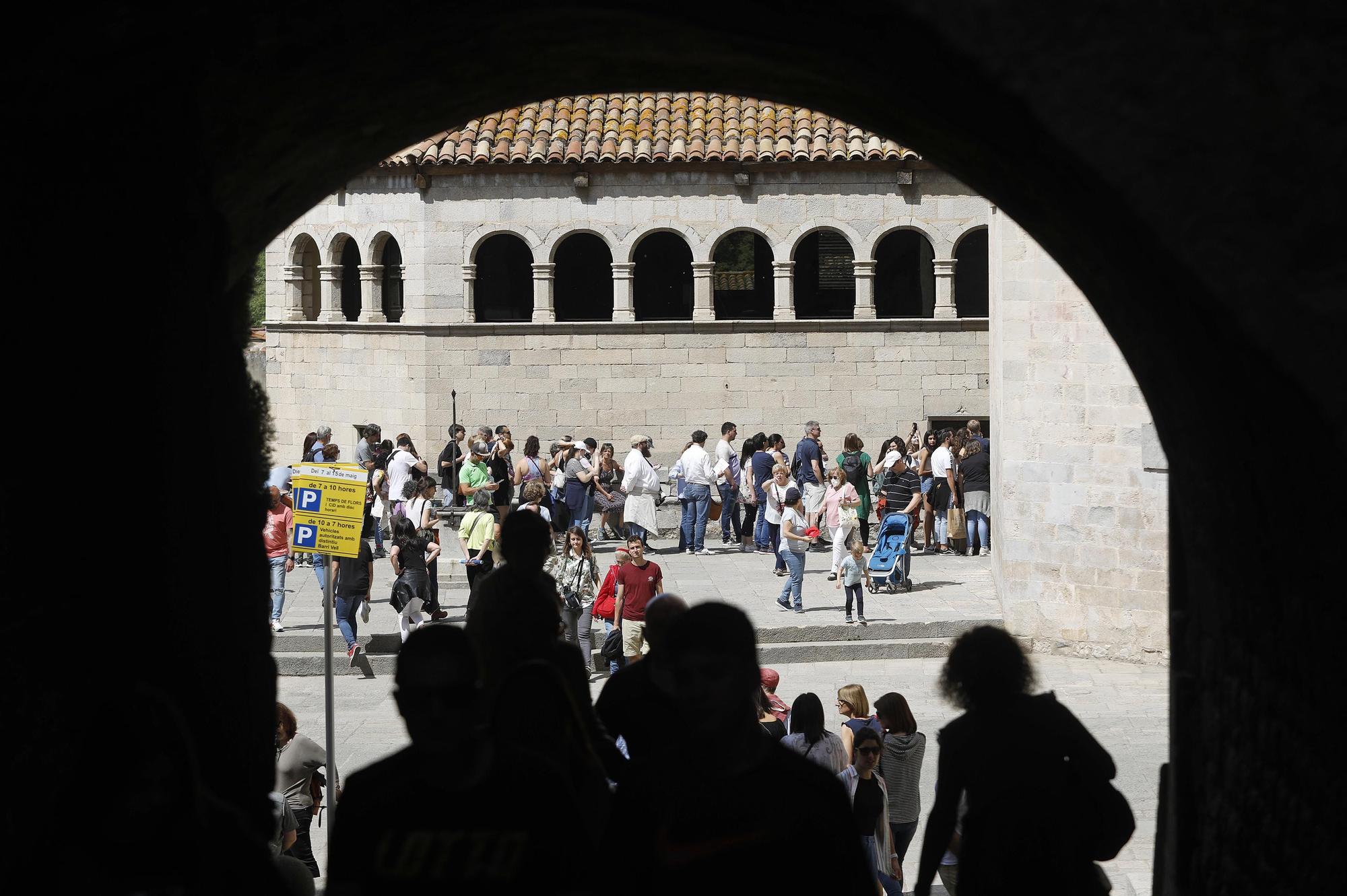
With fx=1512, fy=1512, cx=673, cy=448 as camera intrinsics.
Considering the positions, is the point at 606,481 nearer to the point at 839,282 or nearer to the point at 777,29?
the point at 839,282

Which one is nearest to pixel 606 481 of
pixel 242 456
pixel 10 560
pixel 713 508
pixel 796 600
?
pixel 713 508

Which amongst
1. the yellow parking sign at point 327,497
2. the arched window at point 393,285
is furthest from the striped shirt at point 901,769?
the arched window at point 393,285

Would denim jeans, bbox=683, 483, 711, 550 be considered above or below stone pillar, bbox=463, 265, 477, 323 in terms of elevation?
below

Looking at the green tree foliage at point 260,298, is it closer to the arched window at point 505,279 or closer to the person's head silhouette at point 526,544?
the arched window at point 505,279

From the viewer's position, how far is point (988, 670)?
14.3 feet

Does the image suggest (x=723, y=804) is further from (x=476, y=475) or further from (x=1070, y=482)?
(x=476, y=475)

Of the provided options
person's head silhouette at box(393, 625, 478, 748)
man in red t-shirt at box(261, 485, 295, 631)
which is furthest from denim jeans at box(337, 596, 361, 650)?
person's head silhouette at box(393, 625, 478, 748)

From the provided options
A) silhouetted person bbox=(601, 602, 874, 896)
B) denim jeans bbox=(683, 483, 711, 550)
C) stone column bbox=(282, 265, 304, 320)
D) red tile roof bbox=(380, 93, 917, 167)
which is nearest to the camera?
silhouetted person bbox=(601, 602, 874, 896)

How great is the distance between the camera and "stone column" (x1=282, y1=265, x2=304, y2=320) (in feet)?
96.2

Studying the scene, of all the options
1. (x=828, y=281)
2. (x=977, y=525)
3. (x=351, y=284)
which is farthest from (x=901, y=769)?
(x=351, y=284)

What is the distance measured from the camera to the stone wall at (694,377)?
26516 mm

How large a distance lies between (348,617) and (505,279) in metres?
17.2

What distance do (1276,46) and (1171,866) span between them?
95.5 inches

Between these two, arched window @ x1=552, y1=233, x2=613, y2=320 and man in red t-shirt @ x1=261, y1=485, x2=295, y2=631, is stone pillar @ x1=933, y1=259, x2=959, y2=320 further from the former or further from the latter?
man in red t-shirt @ x1=261, y1=485, x2=295, y2=631
